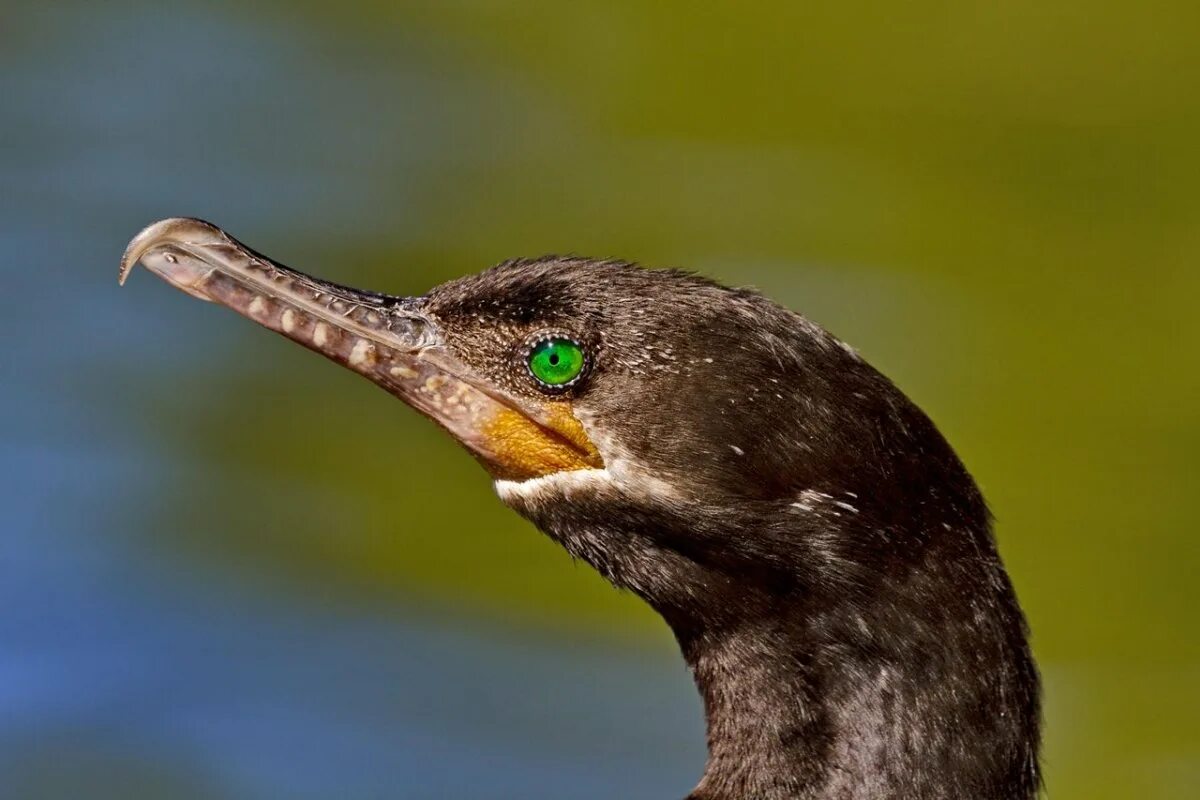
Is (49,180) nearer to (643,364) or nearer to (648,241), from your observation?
(648,241)

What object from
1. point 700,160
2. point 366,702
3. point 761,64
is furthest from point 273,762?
point 761,64

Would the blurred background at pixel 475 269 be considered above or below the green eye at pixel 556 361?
Answer: above

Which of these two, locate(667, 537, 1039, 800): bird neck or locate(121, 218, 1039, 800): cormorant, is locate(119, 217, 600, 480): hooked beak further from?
locate(667, 537, 1039, 800): bird neck

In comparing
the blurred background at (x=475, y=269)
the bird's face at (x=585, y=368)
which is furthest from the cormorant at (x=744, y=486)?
the blurred background at (x=475, y=269)

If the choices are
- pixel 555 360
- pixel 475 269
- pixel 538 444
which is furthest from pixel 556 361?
pixel 475 269

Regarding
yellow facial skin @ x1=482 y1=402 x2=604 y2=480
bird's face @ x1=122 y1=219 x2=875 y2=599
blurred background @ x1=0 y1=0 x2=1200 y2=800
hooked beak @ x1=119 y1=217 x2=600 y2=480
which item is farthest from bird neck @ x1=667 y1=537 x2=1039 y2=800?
blurred background @ x1=0 y1=0 x2=1200 y2=800

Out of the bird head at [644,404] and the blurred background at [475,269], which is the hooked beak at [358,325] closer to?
the bird head at [644,404]

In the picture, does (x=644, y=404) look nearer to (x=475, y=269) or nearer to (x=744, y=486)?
(x=744, y=486)
